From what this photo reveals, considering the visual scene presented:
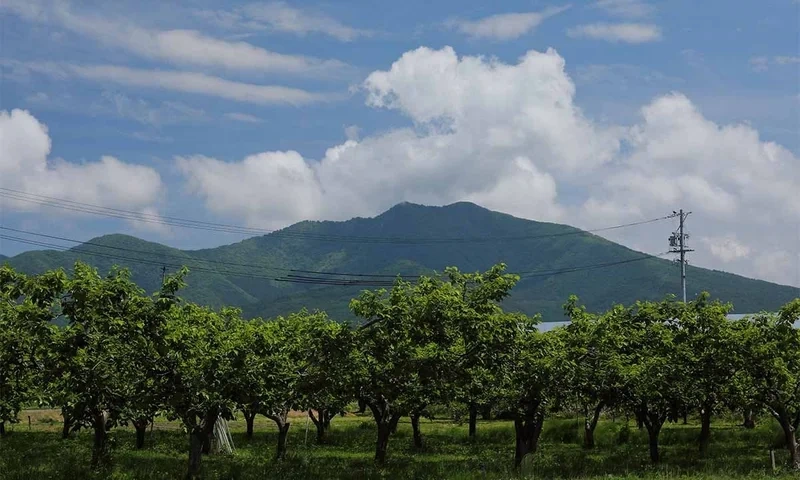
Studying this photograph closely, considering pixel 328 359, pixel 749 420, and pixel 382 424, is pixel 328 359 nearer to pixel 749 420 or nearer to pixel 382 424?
pixel 382 424

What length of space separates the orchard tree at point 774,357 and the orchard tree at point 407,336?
1427 centimetres

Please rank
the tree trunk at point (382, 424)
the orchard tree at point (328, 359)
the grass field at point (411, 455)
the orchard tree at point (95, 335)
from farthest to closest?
the tree trunk at point (382, 424)
the grass field at point (411, 455)
the orchard tree at point (328, 359)
the orchard tree at point (95, 335)

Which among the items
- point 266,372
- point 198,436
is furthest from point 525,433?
point 198,436

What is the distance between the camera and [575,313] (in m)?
44.1

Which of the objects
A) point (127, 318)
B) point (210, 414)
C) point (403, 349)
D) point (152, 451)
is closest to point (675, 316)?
point (403, 349)

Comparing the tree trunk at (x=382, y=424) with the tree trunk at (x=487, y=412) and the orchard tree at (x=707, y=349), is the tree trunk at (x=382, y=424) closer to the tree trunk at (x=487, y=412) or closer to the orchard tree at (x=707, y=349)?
the tree trunk at (x=487, y=412)

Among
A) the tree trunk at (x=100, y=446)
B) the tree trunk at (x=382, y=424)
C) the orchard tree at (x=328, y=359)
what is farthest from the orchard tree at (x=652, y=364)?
the tree trunk at (x=100, y=446)

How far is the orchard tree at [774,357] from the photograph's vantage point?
33.3 meters

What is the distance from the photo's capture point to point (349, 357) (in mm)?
29703

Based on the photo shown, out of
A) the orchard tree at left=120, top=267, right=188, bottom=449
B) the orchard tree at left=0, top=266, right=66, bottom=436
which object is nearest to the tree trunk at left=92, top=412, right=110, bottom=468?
the orchard tree at left=120, top=267, right=188, bottom=449

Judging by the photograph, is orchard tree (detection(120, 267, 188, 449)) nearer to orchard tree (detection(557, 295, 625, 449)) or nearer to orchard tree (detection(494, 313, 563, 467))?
orchard tree (detection(494, 313, 563, 467))

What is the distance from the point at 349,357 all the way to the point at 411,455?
20919 mm

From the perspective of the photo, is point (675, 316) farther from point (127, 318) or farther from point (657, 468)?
point (127, 318)

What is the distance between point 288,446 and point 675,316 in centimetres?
2967
